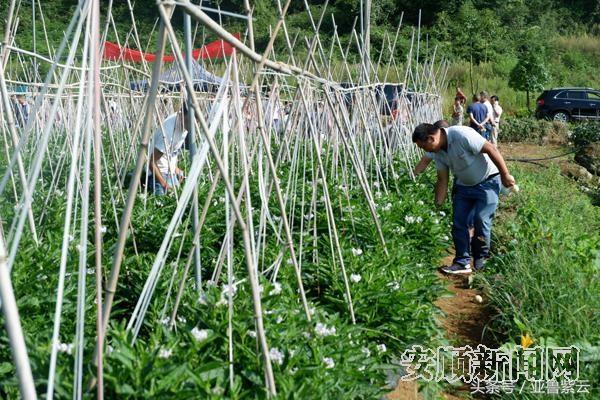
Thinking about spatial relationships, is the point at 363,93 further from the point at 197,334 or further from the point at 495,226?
the point at 197,334

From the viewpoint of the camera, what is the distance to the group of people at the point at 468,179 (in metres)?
4.36

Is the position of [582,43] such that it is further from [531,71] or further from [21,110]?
[21,110]

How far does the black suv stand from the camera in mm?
18125

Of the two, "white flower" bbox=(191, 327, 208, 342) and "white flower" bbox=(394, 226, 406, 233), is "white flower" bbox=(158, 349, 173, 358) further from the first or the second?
"white flower" bbox=(394, 226, 406, 233)

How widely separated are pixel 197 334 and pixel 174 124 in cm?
291

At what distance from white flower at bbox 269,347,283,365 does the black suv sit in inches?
715

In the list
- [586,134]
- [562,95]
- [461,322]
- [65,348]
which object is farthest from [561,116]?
[65,348]

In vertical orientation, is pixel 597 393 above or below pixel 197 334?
below

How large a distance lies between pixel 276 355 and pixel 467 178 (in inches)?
118

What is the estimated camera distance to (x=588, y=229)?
558cm

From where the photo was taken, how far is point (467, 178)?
15.0 feet

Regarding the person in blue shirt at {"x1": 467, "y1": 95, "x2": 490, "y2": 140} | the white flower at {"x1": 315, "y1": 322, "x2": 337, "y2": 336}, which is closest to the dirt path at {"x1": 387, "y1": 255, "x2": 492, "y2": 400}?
the white flower at {"x1": 315, "y1": 322, "x2": 337, "y2": 336}

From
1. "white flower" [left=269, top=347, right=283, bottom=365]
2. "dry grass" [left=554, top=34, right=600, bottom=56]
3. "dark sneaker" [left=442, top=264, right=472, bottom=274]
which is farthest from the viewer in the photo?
"dry grass" [left=554, top=34, right=600, bottom=56]

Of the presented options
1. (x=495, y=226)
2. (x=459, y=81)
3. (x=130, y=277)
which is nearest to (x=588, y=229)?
(x=495, y=226)
